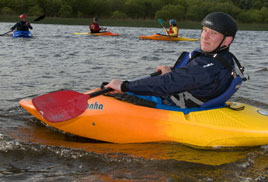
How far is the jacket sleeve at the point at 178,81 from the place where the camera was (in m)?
3.67

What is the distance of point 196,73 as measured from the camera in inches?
144

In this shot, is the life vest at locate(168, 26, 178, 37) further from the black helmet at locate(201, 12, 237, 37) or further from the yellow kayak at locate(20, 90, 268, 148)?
the black helmet at locate(201, 12, 237, 37)

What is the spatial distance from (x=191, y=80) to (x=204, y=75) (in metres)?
0.14

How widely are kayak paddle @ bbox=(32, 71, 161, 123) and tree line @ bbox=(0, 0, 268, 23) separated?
3916cm

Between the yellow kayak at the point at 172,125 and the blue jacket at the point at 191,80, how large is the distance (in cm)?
33

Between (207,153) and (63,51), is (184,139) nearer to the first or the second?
(207,153)

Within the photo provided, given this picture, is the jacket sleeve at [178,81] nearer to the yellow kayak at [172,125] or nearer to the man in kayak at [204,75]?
the man in kayak at [204,75]

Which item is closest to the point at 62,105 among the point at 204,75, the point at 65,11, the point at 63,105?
the point at 63,105

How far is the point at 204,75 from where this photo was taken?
145 inches

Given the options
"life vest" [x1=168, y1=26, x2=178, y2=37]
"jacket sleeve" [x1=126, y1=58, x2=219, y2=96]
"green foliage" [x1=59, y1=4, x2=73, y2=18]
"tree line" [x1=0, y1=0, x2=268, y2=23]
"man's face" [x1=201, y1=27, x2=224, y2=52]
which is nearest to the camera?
"jacket sleeve" [x1=126, y1=58, x2=219, y2=96]

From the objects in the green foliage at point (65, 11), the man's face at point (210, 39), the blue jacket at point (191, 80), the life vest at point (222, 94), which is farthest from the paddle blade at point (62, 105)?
the green foliage at point (65, 11)

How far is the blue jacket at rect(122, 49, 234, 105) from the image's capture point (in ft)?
12.1

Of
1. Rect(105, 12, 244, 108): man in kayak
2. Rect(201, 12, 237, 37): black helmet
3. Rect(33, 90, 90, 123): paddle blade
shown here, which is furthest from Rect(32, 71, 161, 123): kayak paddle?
Rect(201, 12, 237, 37): black helmet

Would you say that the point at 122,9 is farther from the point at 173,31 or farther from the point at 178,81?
the point at 178,81
